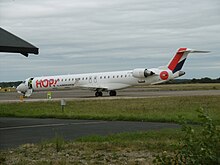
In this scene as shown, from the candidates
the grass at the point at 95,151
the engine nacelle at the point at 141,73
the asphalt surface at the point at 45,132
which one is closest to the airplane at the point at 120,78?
the engine nacelle at the point at 141,73

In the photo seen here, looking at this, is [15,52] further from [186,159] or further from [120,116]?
[186,159]

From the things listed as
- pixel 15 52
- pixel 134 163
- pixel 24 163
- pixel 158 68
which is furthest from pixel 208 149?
pixel 158 68

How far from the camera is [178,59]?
49.6 meters

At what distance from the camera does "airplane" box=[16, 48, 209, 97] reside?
48719 mm

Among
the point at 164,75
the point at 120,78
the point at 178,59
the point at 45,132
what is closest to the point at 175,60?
the point at 178,59

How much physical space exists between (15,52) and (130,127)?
5003 mm

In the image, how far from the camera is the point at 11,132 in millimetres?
15203

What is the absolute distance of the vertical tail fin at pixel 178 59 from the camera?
49.4m

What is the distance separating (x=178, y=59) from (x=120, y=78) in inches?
255

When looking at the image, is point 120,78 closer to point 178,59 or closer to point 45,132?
point 178,59

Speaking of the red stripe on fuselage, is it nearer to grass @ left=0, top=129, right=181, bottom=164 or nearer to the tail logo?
the tail logo

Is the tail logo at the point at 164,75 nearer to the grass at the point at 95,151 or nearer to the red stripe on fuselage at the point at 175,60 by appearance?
the red stripe on fuselage at the point at 175,60

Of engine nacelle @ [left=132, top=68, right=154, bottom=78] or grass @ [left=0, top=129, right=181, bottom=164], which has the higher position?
engine nacelle @ [left=132, top=68, right=154, bottom=78]

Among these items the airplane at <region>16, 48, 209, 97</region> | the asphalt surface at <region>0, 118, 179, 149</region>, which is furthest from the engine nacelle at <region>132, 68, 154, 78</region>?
the asphalt surface at <region>0, 118, 179, 149</region>
